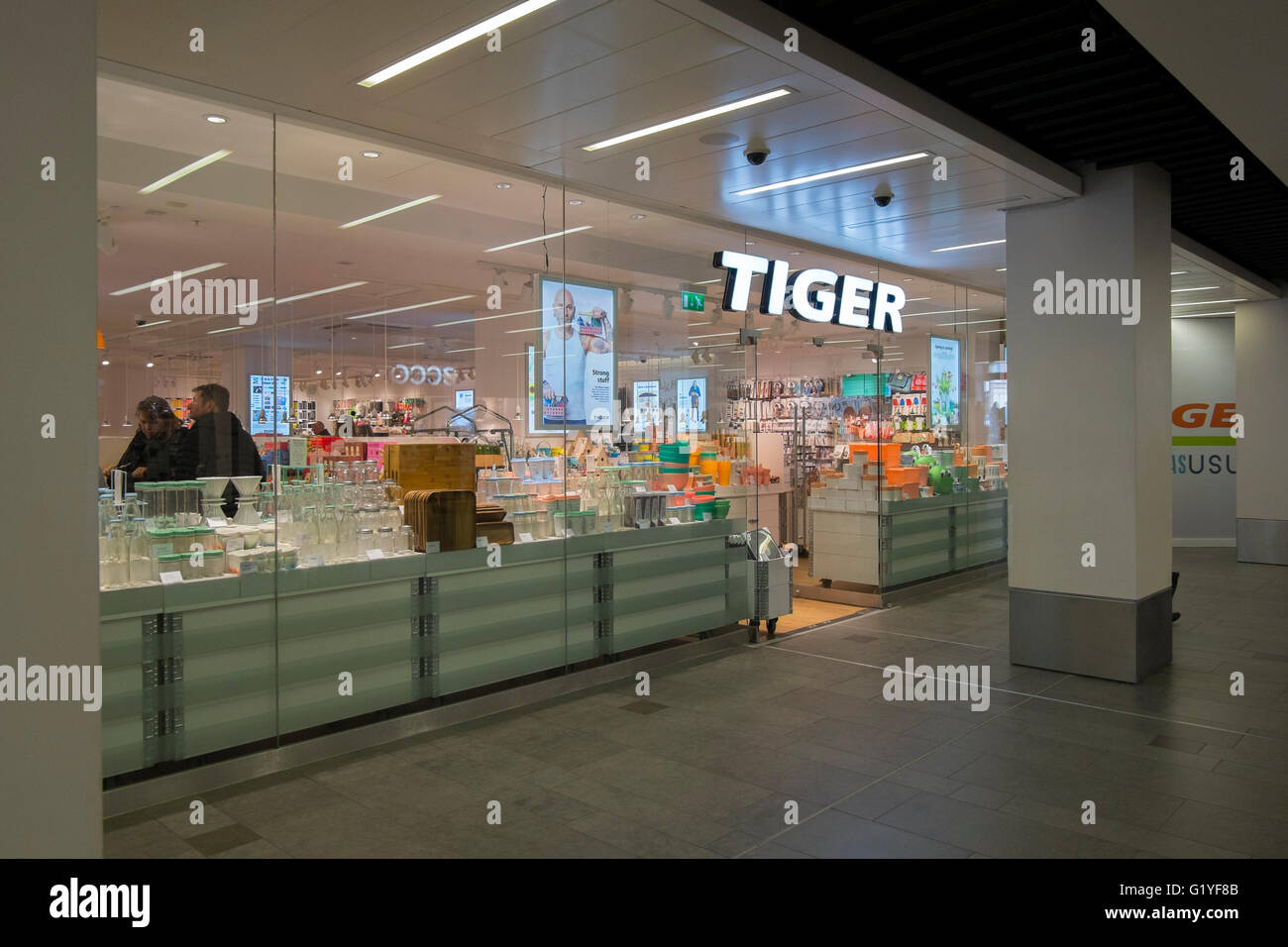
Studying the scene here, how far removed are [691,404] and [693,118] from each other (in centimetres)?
273

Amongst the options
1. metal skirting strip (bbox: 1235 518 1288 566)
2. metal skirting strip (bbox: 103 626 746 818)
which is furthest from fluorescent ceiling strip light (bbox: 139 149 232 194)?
metal skirting strip (bbox: 1235 518 1288 566)

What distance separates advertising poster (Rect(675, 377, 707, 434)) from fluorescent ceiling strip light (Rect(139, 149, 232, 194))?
141 inches

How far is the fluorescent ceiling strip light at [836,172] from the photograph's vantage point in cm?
540

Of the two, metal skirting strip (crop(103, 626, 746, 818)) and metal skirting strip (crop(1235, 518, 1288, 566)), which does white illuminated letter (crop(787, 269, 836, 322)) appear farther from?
metal skirting strip (crop(1235, 518, 1288, 566))

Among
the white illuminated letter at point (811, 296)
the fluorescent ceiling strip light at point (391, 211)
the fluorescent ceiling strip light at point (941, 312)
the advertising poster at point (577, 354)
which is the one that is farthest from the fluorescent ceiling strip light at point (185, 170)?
the fluorescent ceiling strip light at point (941, 312)

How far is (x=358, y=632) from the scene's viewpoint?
477 centimetres

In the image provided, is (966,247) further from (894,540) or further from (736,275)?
(894,540)

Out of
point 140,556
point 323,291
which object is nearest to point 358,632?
point 140,556

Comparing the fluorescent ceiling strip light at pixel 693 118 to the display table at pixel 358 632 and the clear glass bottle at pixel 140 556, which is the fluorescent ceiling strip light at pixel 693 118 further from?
the clear glass bottle at pixel 140 556

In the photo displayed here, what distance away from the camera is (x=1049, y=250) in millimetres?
6219

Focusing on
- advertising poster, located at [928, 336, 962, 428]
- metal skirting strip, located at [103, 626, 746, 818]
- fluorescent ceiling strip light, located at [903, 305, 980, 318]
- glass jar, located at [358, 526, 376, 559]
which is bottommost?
metal skirting strip, located at [103, 626, 746, 818]

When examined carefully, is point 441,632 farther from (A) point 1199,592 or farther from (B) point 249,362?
(A) point 1199,592

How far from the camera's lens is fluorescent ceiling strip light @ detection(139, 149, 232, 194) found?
167 inches
